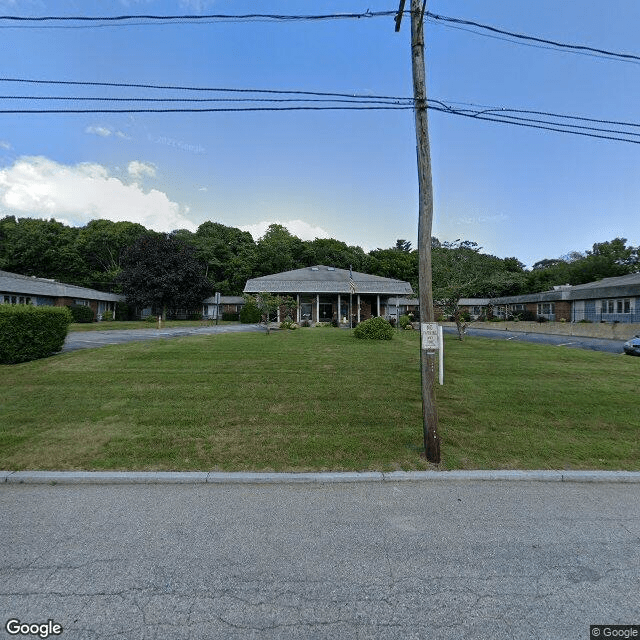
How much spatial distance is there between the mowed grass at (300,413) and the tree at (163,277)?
2996 cm

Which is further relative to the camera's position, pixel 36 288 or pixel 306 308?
pixel 306 308

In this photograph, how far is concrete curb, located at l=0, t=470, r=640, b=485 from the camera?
167 inches

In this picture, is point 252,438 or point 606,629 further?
point 252,438

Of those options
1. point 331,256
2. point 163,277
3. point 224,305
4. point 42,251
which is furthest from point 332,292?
point 42,251

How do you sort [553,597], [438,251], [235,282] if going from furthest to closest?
[235,282] < [438,251] < [553,597]

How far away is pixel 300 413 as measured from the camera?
660 centimetres

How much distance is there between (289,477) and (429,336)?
2.62 meters

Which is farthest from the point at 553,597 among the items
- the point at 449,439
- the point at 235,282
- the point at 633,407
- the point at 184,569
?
the point at 235,282

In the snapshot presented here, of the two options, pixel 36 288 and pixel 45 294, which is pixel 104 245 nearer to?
pixel 45 294

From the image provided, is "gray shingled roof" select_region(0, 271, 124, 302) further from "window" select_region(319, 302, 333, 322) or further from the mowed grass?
"window" select_region(319, 302, 333, 322)

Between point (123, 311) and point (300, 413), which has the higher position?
point (123, 311)

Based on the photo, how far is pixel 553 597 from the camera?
2486 mm

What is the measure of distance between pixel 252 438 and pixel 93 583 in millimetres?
3006

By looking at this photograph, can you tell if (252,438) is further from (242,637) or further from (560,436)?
(560,436)
